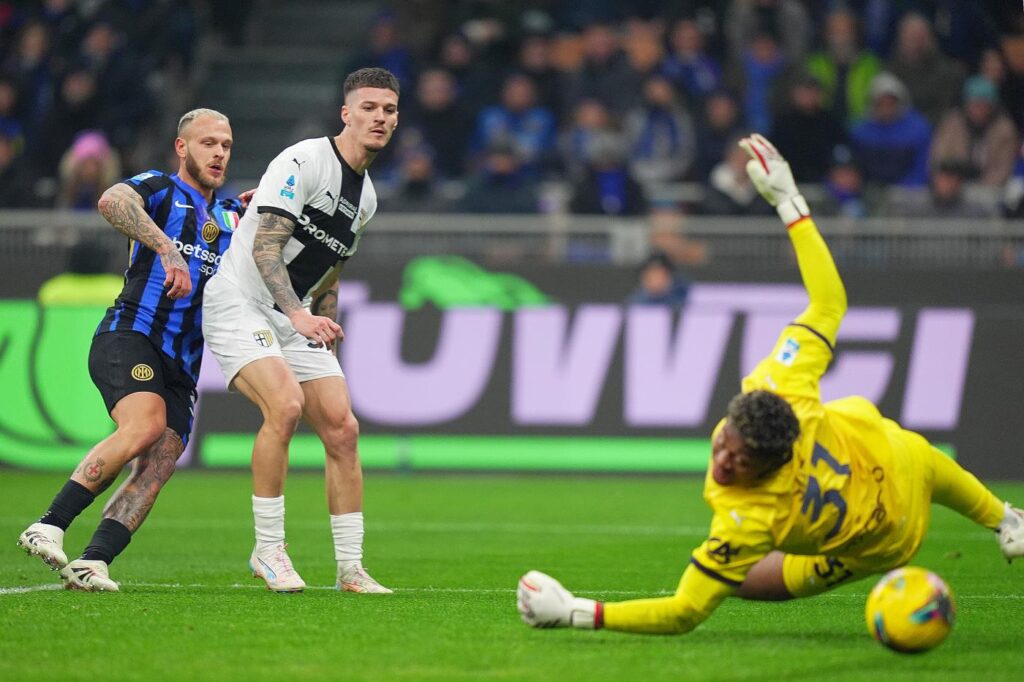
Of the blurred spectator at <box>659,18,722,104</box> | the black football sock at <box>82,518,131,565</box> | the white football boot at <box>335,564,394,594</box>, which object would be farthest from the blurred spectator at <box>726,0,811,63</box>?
the black football sock at <box>82,518,131,565</box>

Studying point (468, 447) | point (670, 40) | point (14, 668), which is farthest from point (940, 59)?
point (14, 668)

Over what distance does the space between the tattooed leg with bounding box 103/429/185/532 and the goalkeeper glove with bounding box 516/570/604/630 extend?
2.95m

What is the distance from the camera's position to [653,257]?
16516mm

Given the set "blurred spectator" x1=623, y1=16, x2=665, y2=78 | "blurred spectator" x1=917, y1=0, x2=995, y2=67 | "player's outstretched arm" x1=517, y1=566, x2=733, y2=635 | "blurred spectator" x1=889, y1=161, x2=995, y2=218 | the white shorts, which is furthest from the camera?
"blurred spectator" x1=917, y1=0, x2=995, y2=67

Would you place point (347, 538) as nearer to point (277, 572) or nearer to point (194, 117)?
point (277, 572)

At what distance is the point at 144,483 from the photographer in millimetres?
8602

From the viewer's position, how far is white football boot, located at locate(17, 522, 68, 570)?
797 centimetres

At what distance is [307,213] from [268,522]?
1607 mm

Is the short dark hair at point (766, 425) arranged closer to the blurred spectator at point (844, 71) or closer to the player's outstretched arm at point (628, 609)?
the player's outstretched arm at point (628, 609)

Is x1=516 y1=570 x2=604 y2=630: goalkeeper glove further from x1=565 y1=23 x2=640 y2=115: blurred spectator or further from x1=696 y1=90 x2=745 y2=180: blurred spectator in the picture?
x1=565 y1=23 x2=640 y2=115: blurred spectator

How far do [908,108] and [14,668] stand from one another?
15.6m

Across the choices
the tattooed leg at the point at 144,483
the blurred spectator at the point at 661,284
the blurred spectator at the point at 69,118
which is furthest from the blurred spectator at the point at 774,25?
the tattooed leg at the point at 144,483

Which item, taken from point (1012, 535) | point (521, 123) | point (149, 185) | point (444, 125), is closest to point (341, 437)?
point (149, 185)

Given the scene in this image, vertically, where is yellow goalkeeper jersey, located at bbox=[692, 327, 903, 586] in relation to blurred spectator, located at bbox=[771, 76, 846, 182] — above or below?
below
